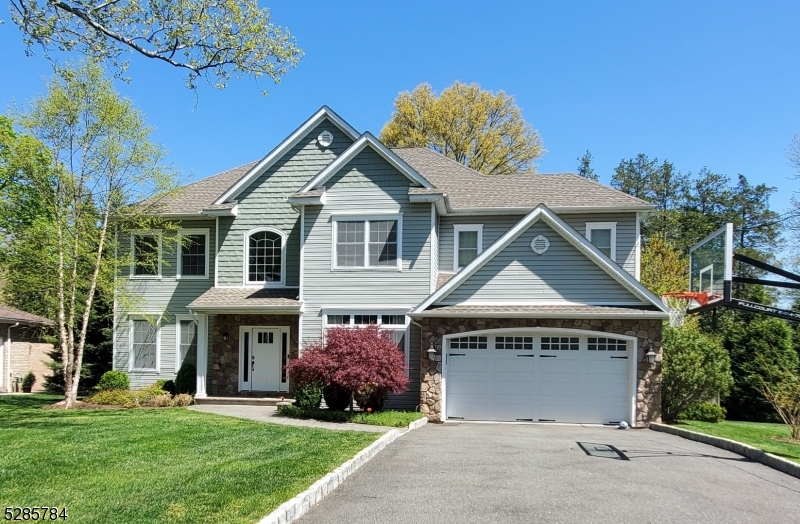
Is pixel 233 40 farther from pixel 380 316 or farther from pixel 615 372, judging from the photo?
pixel 615 372

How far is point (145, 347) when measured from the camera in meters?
20.0

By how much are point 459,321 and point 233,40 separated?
844cm

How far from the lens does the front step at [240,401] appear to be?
57.3ft

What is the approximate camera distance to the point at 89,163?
57.5ft

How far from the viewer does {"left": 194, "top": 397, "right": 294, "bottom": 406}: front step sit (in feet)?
57.3

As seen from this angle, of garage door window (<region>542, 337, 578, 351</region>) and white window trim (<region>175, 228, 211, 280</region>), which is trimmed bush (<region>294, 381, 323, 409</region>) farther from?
white window trim (<region>175, 228, 211, 280</region>)

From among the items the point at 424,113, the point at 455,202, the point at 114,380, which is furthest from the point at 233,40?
the point at 424,113

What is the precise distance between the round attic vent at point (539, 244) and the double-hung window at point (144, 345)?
1178 cm

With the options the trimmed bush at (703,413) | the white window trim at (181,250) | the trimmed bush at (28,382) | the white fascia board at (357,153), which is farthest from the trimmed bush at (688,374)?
the trimmed bush at (28,382)

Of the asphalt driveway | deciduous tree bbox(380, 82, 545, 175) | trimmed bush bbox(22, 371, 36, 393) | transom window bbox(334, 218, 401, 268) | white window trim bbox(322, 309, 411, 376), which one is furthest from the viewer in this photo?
deciduous tree bbox(380, 82, 545, 175)

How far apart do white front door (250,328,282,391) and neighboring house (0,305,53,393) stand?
10.4m

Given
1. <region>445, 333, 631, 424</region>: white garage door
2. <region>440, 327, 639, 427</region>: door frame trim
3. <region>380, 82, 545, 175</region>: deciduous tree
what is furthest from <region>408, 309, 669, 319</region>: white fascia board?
<region>380, 82, 545, 175</region>: deciduous tree

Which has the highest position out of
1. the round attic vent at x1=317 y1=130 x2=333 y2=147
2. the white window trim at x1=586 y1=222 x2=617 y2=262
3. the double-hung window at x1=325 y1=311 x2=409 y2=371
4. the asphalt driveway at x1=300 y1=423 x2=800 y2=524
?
the round attic vent at x1=317 y1=130 x2=333 y2=147

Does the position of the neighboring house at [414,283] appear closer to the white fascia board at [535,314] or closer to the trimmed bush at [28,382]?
the white fascia board at [535,314]
